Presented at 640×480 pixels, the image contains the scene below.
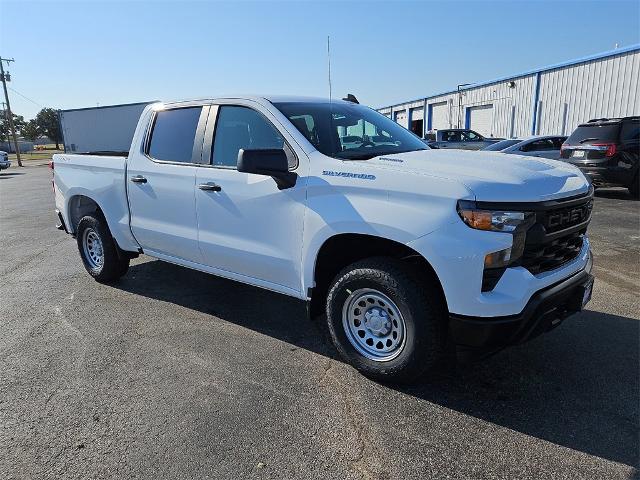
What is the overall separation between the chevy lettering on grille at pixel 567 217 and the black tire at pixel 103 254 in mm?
4370

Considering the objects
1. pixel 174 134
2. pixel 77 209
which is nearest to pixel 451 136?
pixel 77 209

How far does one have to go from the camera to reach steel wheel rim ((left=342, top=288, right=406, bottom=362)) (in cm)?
318

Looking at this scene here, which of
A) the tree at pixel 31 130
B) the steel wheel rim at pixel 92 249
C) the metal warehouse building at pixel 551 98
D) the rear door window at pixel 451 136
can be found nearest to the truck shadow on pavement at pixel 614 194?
the metal warehouse building at pixel 551 98

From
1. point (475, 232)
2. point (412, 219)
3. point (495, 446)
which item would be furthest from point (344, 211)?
point (495, 446)

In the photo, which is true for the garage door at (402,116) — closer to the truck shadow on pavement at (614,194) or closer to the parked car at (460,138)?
the parked car at (460,138)

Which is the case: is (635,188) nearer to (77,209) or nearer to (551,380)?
(551,380)

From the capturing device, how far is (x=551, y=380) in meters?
3.31

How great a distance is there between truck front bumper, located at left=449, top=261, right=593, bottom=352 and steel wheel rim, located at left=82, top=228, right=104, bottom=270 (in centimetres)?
421

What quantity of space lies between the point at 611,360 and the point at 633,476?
53.7 inches

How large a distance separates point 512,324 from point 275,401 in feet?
4.98

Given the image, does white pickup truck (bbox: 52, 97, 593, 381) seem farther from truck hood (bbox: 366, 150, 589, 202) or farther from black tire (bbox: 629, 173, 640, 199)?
black tire (bbox: 629, 173, 640, 199)

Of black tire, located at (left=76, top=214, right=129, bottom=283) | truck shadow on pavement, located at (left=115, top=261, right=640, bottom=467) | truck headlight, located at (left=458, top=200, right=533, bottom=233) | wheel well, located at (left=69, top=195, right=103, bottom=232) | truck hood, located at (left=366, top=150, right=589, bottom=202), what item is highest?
truck hood, located at (left=366, top=150, right=589, bottom=202)

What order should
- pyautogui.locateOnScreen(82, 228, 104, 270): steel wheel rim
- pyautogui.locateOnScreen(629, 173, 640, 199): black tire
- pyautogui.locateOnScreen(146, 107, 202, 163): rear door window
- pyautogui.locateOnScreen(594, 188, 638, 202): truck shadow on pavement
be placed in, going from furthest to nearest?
pyautogui.locateOnScreen(594, 188, 638, 202): truck shadow on pavement < pyautogui.locateOnScreen(629, 173, 640, 199): black tire < pyautogui.locateOnScreen(82, 228, 104, 270): steel wheel rim < pyautogui.locateOnScreen(146, 107, 202, 163): rear door window

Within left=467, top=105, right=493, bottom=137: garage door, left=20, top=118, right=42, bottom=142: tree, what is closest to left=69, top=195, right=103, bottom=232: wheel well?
left=467, top=105, right=493, bottom=137: garage door
